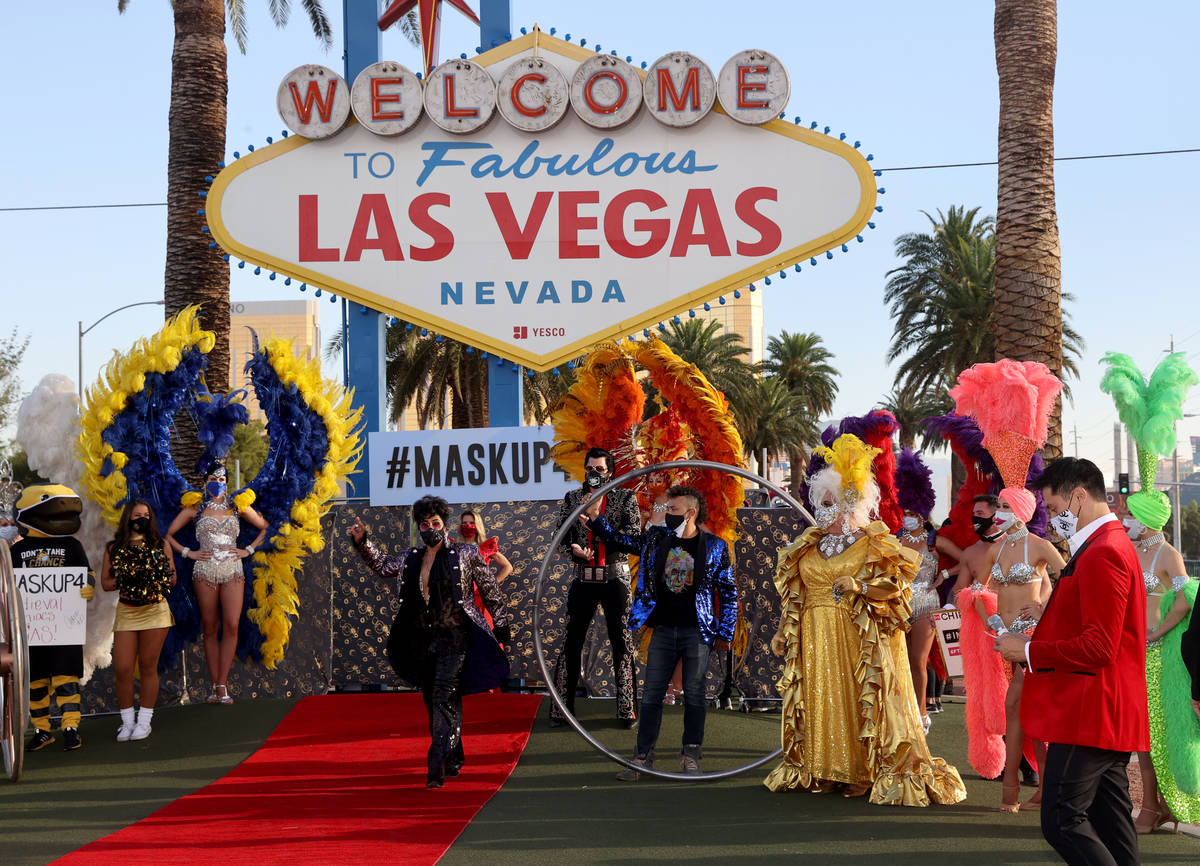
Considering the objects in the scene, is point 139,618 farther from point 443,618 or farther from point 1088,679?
point 1088,679

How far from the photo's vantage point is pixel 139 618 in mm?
9336

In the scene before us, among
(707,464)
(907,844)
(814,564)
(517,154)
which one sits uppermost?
(517,154)

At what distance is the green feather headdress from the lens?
689cm

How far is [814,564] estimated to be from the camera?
294 inches

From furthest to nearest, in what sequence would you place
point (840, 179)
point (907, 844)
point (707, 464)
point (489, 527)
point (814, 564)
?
point (840, 179)
point (489, 527)
point (707, 464)
point (814, 564)
point (907, 844)

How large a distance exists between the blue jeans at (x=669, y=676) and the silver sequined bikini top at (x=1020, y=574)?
1835 mm

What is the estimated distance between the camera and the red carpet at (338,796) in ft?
20.8

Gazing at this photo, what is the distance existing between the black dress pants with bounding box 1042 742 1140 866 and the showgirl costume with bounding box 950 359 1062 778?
98.8 inches

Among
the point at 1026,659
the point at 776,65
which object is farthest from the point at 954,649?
the point at 776,65

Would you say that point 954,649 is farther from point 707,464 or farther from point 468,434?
point 468,434

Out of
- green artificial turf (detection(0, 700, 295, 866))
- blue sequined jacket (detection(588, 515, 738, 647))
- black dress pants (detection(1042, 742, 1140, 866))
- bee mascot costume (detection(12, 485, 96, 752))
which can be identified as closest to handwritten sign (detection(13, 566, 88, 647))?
bee mascot costume (detection(12, 485, 96, 752))

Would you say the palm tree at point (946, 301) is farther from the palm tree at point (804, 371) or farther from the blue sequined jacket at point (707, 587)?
the blue sequined jacket at point (707, 587)

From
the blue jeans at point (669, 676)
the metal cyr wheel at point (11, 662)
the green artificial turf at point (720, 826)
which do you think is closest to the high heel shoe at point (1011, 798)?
the green artificial turf at point (720, 826)

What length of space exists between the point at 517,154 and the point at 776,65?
2.69m
